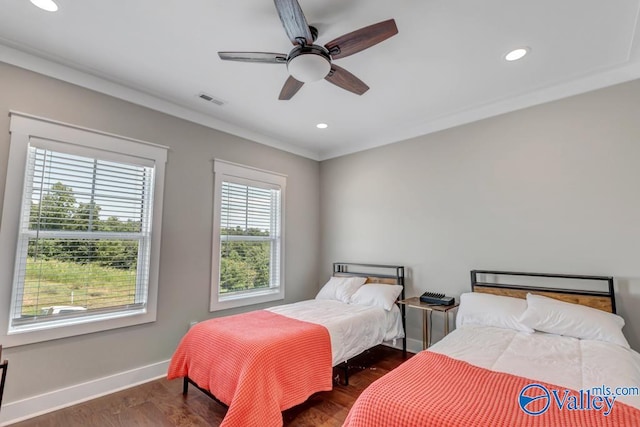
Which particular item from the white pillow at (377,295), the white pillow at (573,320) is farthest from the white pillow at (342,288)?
the white pillow at (573,320)

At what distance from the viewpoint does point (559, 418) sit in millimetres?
1266

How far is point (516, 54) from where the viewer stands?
7.90 feet

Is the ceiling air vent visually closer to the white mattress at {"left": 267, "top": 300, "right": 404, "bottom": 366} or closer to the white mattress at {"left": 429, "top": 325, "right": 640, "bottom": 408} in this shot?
the white mattress at {"left": 267, "top": 300, "right": 404, "bottom": 366}

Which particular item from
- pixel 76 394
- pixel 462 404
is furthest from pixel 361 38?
pixel 76 394

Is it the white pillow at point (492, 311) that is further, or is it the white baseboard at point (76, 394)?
the white pillow at point (492, 311)

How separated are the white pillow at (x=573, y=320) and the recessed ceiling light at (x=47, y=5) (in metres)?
4.14

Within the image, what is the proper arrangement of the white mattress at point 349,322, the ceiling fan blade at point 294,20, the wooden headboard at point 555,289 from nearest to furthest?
1. the ceiling fan blade at point 294,20
2. the wooden headboard at point 555,289
3. the white mattress at point 349,322

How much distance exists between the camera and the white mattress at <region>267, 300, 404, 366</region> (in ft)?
8.96

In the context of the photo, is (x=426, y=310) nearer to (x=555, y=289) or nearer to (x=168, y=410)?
(x=555, y=289)

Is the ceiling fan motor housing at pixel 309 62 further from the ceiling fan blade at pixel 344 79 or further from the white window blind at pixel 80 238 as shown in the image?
the white window blind at pixel 80 238

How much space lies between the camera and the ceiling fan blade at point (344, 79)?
2160 millimetres

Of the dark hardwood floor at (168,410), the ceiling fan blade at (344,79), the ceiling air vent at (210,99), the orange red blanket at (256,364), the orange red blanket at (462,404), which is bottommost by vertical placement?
the dark hardwood floor at (168,410)

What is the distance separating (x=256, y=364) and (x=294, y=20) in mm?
2174

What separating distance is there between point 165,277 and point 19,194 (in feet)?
4.43
